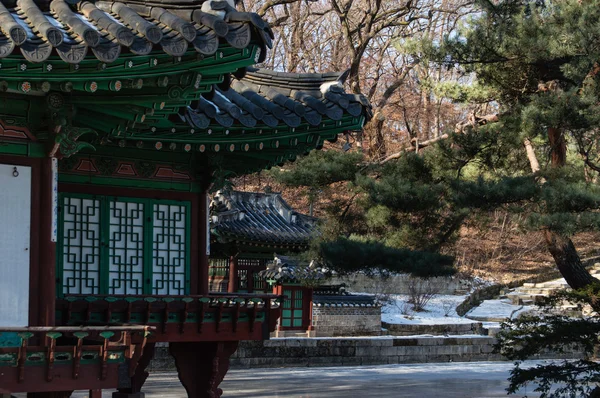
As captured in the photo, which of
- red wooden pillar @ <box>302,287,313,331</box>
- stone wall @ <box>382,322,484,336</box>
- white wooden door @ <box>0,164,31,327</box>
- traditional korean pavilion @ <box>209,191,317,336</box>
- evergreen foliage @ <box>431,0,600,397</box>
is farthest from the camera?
stone wall @ <box>382,322,484,336</box>

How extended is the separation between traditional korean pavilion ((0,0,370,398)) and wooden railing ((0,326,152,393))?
1 centimetres

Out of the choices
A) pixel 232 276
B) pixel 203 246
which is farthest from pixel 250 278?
pixel 203 246

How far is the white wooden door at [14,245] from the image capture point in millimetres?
7121

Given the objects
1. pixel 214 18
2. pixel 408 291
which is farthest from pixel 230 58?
pixel 408 291

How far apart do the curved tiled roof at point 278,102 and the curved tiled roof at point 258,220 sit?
48.4ft

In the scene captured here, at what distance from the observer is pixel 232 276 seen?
86.5 ft

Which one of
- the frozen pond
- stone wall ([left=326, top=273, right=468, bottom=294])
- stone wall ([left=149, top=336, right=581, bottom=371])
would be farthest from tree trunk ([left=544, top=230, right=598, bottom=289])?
stone wall ([left=326, top=273, right=468, bottom=294])

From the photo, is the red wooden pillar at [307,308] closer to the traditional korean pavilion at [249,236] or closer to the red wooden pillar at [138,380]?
the traditional korean pavilion at [249,236]

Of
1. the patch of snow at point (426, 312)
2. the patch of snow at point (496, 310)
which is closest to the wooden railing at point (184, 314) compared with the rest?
the patch of snow at point (426, 312)

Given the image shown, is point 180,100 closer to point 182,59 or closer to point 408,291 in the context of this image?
point 182,59

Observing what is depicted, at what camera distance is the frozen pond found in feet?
60.0

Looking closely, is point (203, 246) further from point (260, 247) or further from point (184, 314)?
point (260, 247)

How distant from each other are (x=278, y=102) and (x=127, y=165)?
1822 mm

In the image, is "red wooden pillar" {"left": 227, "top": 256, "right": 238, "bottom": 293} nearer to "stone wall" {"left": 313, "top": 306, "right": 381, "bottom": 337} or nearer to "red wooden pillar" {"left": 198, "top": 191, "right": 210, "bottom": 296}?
"stone wall" {"left": 313, "top": 306, "right": 381, "bottom": 337}
